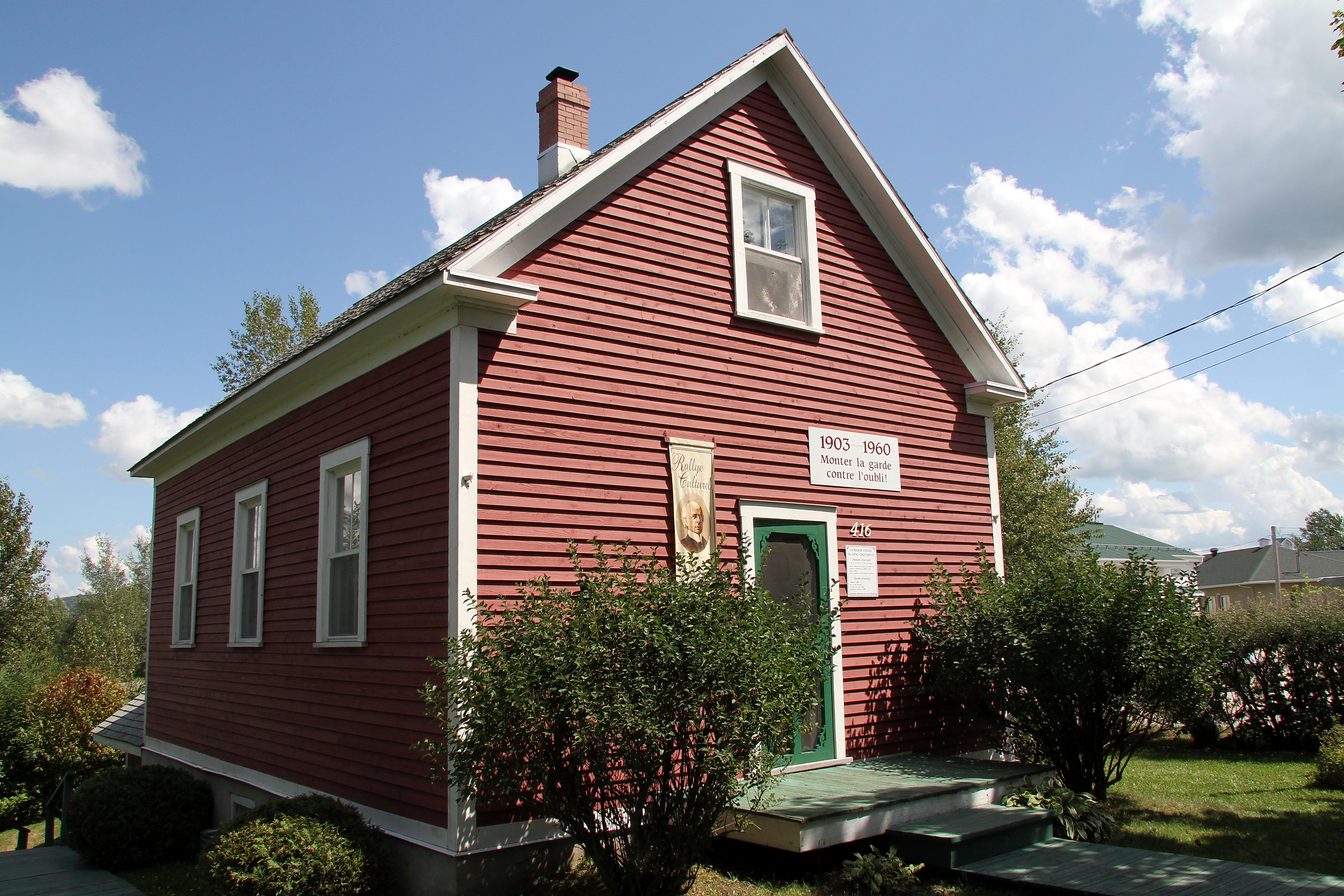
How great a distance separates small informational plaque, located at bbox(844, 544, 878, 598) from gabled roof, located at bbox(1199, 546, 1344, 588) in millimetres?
56778

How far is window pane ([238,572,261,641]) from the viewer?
11.1 metres

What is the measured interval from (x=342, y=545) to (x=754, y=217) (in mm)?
5393

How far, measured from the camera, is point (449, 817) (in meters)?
6.78

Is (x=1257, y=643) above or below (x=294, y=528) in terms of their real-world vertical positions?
below

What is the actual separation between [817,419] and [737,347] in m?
1.24

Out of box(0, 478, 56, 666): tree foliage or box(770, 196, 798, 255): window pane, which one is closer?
box(770, 196, 798, 255): window pane

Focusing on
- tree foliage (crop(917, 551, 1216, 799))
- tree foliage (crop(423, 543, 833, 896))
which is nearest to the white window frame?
tree foliage (crop(917, 551, 1216, 799))

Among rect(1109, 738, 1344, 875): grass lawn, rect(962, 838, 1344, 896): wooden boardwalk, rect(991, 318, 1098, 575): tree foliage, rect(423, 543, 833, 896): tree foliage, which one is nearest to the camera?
rect(423, 543, 833, 896): tree foliage

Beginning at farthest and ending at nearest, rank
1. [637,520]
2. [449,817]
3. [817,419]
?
→ [817,419] → [637,520] → [449,817]

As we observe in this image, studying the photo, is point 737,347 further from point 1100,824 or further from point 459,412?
point 1100,824

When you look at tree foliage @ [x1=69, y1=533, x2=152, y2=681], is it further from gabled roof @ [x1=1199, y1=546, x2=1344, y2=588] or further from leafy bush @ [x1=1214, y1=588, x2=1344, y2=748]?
gabled roof @ [x1=1199, y1=546, x2=1344, y2=588]

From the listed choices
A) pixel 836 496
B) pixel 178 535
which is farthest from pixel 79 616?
pixel 836 496

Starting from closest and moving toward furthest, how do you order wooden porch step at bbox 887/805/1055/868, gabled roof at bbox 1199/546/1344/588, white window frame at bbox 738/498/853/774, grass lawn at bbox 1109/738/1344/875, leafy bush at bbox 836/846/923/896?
leafy bush at bbox 836/846/923/896 → wooden porch step at bbox 887/805/1055/868 → grass lawn at bbox 1109/738/1344/875 → white window frame at bbox 738/498/853/774 → gabled roof at bbox 1199/546/1344/588

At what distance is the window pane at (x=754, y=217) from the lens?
979cm
